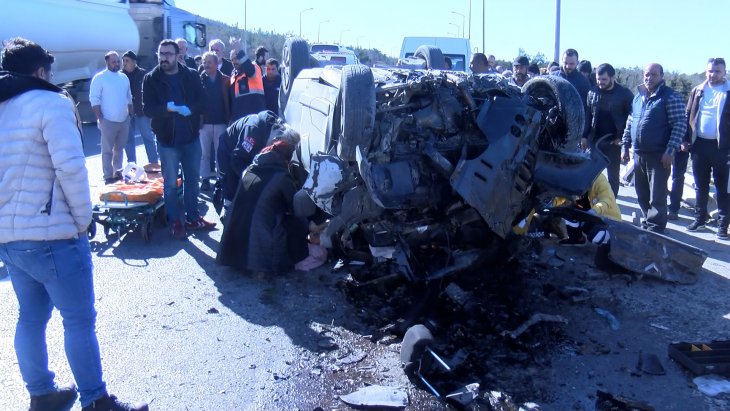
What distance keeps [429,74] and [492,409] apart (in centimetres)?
273

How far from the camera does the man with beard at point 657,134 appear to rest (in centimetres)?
684

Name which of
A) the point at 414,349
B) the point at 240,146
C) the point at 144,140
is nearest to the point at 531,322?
the point at 414,349

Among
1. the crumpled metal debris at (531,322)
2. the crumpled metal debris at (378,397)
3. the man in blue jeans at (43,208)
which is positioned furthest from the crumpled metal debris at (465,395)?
the man in blue jeans at (43,208)

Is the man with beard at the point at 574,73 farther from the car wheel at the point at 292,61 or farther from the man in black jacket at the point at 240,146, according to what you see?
the man in black jacket at the point at 240,146

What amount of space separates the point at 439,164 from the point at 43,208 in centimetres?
274

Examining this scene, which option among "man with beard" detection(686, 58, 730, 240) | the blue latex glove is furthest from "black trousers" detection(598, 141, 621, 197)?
the blue latex glove

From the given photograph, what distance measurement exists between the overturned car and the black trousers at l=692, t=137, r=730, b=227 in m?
2.87

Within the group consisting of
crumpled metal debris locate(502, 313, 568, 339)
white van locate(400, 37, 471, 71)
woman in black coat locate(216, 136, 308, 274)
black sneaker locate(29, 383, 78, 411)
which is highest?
white van locate(400, 37, 471, 71)

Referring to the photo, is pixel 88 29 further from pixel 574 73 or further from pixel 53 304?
pixel 53 304

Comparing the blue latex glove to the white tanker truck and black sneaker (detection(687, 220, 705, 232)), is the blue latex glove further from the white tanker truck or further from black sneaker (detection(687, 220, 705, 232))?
the white tanker truck

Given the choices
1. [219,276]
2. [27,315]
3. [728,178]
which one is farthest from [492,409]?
[728,178]

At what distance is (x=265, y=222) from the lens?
18.0ft

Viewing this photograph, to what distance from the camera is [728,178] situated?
23.3ft

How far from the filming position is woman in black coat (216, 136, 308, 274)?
5457 millimetres
